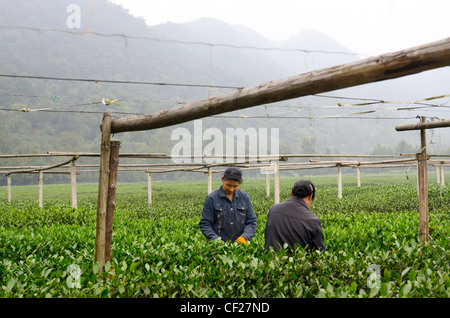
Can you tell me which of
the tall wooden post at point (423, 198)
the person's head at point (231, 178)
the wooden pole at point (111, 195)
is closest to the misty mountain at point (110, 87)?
the tall wooden post at point (423, 198)

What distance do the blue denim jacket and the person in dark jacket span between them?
0.92 m

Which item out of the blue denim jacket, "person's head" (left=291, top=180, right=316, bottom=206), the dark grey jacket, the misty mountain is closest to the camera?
the dark grey jacket

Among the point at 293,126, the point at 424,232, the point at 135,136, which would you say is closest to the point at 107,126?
the point at 424,232

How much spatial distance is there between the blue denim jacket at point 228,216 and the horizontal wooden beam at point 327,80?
1744mm

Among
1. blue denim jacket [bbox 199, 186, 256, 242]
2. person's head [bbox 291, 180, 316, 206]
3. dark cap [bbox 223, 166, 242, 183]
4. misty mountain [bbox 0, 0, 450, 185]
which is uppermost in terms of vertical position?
misty mountain [bbox 0, 0, 450, 185]

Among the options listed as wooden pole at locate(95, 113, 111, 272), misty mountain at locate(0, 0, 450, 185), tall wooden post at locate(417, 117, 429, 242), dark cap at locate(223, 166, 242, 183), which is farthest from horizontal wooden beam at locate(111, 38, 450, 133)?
misty mountain at locate(0, 0, 450, 185)

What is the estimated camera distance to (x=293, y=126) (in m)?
106

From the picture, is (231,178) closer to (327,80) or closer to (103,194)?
(103,194)

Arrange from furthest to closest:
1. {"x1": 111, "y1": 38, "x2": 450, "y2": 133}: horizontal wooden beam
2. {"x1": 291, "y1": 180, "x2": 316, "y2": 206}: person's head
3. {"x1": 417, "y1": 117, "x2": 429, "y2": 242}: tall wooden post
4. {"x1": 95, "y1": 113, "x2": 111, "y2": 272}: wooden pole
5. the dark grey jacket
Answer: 1. {"x1": 417, "y1": 117, "x2": 429, "y2": 242}: tall wooden post
2. {"x1": 291, "y1": 180, "x2": 316, "y2": 206}: person's head
3. the dark grey jacket
4. {"x1": 95, "y1": 113, "x2": 111, "y2": 272}: wooden pole
5. {"x1": 111, "y1": 38, "x2": 450, "y2": 133}: horizontal wooden beam

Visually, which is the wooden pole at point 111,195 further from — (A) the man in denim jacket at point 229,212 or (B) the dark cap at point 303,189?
(B) the dark cap at point 303,189

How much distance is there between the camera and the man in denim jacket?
16.3 ft

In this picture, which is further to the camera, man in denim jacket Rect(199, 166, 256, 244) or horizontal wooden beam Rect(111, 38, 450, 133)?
man in denim jacket Rect(199, 166, 256, 244)

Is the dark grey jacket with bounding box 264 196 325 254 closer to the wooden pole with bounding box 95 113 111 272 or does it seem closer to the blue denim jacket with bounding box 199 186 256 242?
the blue denim jacket with bounding box 199 186 256 242
